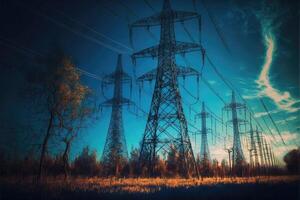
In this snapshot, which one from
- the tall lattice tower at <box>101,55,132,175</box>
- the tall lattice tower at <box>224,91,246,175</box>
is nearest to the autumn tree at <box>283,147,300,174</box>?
the tall lattice tower at <box>224,91,246,175</box>

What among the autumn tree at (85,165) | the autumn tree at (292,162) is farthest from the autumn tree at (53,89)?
the autumn tree at (292,162)

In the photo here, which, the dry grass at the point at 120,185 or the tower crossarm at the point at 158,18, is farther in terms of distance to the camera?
the tower crossarm at the point at 158,18

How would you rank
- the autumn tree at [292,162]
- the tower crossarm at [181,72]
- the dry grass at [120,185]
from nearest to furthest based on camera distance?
the dry grass at [120,185] < the tower crossarm at [181,72] < the autumn tree at [292,162]

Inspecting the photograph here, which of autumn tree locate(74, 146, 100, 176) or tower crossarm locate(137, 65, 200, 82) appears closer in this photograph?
tower crossarm locate(137, 65, 200, 82)

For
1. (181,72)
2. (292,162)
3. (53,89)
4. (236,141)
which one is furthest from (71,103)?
(292,162)

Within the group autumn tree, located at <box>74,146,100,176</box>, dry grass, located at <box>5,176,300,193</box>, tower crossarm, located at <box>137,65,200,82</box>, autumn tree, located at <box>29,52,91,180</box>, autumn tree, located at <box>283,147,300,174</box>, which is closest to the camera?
dry grass, located at <box>5,176,300,193</box>

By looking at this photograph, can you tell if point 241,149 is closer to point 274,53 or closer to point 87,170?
point 274,53

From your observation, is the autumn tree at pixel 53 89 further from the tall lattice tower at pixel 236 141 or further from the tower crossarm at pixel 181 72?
the tall lattice tower at pixel 236 141

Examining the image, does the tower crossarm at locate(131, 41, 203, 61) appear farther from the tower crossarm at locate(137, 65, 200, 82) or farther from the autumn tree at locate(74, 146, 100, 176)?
the autumn tree at locate(74, 146, 100, 176)

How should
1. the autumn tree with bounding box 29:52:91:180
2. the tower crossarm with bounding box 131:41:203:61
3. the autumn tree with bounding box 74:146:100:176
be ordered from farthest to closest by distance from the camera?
the autumn tree with bounding box 74:146:100:176, the tower crossarm with bounding box 131:41:203:61, the autumn tree with bounding box 29:52:91:180
